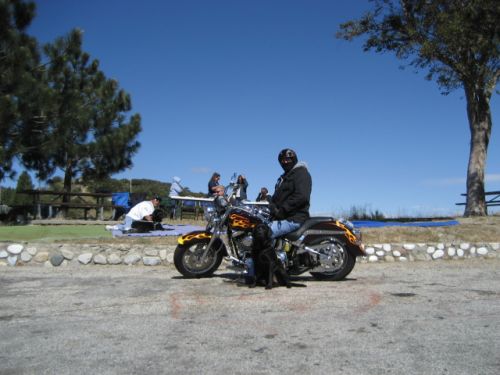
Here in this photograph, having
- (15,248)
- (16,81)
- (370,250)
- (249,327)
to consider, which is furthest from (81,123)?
(249,327)

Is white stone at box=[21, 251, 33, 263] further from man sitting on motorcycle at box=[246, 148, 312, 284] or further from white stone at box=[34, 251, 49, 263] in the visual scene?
man sitting on motorcycle at box=[246, 148, 312, 284]

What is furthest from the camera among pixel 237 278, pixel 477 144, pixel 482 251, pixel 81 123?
pixel 81 123

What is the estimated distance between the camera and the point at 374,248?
9.80m

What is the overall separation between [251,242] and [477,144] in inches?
431

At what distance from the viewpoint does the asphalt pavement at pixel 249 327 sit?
3379mm

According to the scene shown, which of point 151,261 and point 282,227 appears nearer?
point 282,227

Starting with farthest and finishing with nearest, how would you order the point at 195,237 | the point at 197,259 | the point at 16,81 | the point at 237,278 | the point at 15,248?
the point at 16,81 → the point at 15,248 → the point at 237,278 → the point at 197,259 → the point at 195,237

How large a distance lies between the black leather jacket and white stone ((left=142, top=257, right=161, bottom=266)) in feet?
10.8

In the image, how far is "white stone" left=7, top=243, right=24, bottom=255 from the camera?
9.11 meters

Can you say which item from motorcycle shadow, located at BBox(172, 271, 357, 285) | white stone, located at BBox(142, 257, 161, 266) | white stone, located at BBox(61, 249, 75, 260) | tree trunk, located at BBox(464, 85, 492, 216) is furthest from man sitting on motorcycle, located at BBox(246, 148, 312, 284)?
tree trunk, located at BBox(464, 85, 492, 216)

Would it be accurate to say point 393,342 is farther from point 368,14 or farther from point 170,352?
point 368,14

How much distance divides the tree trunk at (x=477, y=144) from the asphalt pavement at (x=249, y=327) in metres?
8.39

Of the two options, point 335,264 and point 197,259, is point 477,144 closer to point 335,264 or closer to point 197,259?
point 335,264

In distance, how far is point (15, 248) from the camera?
9.13 m
